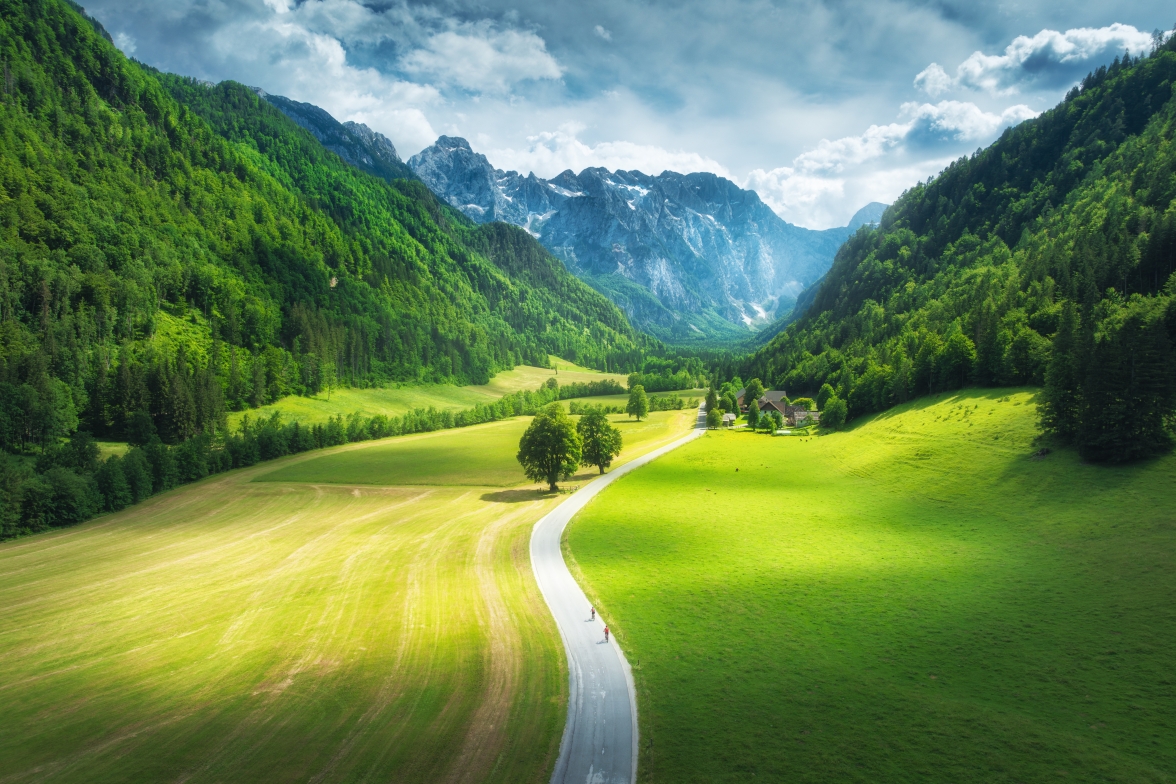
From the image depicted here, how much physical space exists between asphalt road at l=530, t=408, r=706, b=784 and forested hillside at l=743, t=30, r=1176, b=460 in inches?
1908

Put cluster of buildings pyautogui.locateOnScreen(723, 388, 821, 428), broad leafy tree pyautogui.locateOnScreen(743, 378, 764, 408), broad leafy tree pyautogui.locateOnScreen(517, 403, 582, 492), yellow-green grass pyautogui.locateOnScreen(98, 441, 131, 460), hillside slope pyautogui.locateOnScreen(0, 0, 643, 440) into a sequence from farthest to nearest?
broad leafy tree pyautogui.locateOnScreen(743, 378, 764, 408), cluster of buildings pyautogui.locateOnScreen(723, 388, 821, 428), hillside slope pyautogui.locateOnScreen(0, 0, 643, 440), yellow-green grass pyautogui.locateOnScreen(98, 441, 131, 460), broad leafy tree pyautogui.locateOnScreen(517, 403, 582, 492)

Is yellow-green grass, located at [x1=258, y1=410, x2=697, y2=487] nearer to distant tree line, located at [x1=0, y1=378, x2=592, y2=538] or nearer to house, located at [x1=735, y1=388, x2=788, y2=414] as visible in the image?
distant tree line, located at [x1=0, y1=378, x2=592, y2=538]

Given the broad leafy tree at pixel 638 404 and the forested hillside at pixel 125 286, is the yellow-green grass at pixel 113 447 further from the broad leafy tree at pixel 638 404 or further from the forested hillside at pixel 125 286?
the broad leafy tree at pixel 638 404

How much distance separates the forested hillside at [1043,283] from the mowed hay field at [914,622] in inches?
315

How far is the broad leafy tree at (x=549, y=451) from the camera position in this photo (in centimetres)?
7525

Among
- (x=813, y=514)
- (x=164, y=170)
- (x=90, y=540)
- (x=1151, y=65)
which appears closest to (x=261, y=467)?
(x=90, y=540)

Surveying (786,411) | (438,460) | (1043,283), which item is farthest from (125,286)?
(1043,283)

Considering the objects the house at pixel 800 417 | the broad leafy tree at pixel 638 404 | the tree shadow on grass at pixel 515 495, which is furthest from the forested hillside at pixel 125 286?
the house at pixel 800 417

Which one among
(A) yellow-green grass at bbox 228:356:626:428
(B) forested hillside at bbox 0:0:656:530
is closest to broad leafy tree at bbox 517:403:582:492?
(B) forested hillside at bbox 0:0:656:530

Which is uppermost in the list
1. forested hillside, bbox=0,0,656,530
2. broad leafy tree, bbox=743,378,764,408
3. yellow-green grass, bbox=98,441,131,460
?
forested hillside, bbox=0,0,656,530

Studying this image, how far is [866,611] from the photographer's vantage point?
32125 mm

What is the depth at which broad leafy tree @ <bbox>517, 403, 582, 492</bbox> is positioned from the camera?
75250mm

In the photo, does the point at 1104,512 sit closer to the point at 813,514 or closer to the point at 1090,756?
the point at 813,514

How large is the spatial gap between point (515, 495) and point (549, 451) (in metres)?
7.67
